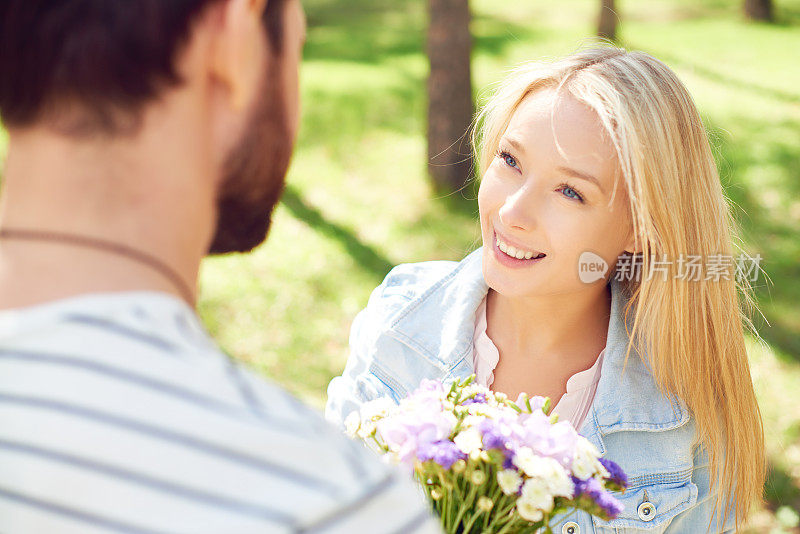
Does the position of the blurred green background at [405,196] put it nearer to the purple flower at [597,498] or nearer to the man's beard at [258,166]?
the purple flower at [597,498]

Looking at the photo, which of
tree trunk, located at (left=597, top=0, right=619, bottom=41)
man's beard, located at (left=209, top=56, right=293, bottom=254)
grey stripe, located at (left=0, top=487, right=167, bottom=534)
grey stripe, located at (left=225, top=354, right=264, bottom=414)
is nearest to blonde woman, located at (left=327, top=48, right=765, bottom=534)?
man's beard, located at (left=209, top=56, right=293, bottom=254)

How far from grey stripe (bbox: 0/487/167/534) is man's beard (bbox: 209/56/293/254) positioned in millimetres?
433

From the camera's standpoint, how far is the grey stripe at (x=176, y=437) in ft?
2.74

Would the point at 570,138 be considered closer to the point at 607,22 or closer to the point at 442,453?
the point at 442,453

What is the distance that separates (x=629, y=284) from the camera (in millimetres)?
2291

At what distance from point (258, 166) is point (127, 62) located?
0.75 ft

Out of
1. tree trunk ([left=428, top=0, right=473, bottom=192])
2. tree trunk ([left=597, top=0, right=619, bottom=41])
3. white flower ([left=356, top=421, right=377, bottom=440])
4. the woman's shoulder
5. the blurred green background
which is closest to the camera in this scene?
Answer: white flower ([left=356, top=421, right=377, bottom=440])

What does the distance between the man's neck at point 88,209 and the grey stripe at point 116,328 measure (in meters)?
0.04

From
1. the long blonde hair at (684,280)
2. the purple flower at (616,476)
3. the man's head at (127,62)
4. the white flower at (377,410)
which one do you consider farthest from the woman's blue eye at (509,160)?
the man's head at (127,62)

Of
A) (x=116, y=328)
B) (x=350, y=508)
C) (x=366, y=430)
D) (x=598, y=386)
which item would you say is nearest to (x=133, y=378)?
(x=116, y=328)

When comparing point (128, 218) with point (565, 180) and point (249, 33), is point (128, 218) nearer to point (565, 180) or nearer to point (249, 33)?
point (249, 33)

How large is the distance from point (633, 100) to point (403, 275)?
0.90 meters

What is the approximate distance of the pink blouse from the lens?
7.27ft

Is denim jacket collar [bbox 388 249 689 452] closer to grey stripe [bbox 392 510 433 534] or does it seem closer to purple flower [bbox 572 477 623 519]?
purple flower [bbox 572 477 623 519]
